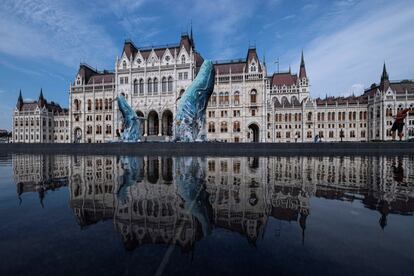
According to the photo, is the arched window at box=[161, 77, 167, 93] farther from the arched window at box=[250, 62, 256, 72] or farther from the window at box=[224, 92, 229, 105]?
the arched window at box=[250, 62, 256, 72]

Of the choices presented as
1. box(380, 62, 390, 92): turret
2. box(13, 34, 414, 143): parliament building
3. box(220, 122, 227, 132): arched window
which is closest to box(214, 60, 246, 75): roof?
box(13, 34, 414, 143): parliament building

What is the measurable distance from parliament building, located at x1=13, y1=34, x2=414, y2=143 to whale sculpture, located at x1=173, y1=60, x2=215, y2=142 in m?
20.7

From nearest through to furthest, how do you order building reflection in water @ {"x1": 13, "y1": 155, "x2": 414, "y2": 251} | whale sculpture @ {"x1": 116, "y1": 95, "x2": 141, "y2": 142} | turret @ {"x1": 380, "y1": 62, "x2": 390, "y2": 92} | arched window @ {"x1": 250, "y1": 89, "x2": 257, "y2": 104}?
building reflection in water @ {"x1": 13, "y1": 155, "x2": 414, "y2": 251} < whale sculpture @ {"x1": 116, "y1": 95, "x2": 141, "y2": 142} < arched window @ {"x1": 250, "y1": 89, "x2": 257, "y2": 104} < turret @ {"x1": 380, "y1": 62, "x2": 390, "y2": 92}

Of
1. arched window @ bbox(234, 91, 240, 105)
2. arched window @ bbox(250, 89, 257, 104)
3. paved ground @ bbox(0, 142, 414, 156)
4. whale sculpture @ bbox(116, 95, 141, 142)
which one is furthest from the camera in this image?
arched window @ bbox(234, 91, 240, 105)

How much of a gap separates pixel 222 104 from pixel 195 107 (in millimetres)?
Answer: 28819

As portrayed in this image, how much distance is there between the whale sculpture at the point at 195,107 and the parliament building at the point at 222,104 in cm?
2074

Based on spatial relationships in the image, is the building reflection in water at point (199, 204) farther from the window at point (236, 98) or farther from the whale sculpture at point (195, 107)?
the window at point (236, 98)

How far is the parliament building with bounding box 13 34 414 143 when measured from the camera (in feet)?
183

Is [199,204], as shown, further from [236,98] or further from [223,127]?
[236,98]

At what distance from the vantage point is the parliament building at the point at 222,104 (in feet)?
183

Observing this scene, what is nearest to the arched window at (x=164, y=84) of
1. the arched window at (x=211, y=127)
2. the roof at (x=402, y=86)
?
the arched window at (x=211, y=127)

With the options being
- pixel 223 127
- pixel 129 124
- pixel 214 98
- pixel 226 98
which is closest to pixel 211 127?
pixel 223 127

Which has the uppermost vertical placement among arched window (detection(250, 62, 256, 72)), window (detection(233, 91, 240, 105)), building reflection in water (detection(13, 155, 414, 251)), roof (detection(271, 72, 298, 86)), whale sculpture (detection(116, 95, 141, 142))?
roof (detection(271, 72, 298, 86))

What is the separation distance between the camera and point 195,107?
94.7ft
